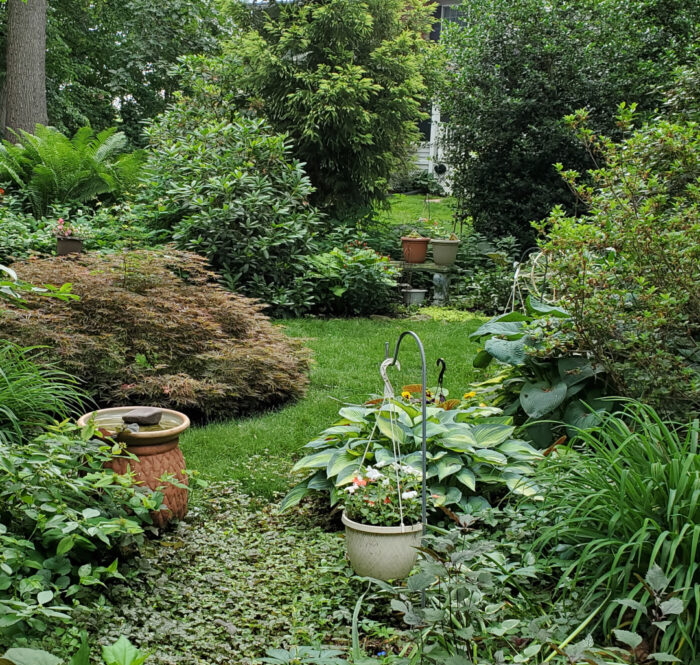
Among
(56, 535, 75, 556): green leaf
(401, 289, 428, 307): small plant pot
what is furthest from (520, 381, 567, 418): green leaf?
(401, 289, 428, 307): small plant pot

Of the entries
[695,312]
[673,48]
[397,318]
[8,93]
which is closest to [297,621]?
[695,312]

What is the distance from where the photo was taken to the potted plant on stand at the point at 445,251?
29.8 feet

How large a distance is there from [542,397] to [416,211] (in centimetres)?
1108

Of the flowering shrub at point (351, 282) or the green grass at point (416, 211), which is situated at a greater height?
the green grass at point (416, 211)

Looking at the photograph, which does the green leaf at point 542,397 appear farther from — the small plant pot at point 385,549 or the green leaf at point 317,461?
the small plant pot at point 385,549

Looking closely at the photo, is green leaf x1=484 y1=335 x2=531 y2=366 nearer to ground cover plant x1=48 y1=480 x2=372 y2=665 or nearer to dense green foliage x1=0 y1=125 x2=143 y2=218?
ground cover plant x1=48 y1=480 x2=372 y2=665

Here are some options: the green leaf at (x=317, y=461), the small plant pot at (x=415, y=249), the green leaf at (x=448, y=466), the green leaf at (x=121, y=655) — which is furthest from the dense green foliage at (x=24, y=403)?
the small plant pot at (x=415, y=249)

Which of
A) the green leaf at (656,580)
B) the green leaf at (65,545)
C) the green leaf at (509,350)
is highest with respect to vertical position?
the green leaf at (509,350)

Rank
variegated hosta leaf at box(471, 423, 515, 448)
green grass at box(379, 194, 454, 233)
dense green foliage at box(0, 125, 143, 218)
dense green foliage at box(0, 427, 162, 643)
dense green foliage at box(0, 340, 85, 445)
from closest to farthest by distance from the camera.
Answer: dense green foliage at box(0, 427, 162, 643) < dense green foliage at box(0, 340, 85, 445) < variegated hosta leaf at box(471, 423, 515, 448) < dense green foliage at box(0, 125, 143, 218) < green grass at box(379, 194, 454, 233)

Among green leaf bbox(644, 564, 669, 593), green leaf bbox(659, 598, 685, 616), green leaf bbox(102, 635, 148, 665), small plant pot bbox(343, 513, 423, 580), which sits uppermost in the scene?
green leaf bbox(644, 564, 669, 593)

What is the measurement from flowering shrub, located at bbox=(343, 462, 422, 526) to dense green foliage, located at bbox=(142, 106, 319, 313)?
4688 mm

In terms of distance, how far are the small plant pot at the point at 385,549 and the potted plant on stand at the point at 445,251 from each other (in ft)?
22.4

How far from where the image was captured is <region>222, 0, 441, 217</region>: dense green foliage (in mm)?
9086

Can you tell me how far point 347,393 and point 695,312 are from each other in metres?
2.48
